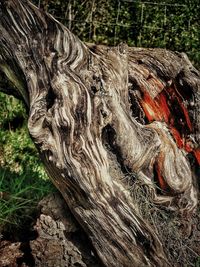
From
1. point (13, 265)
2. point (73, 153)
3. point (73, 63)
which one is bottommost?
point (13, 265)

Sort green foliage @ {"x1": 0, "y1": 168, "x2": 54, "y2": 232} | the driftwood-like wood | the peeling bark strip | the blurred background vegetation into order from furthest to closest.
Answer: the blurred background vegetation → green foliage @ {"x1": 0, "y1": 168, "x2": 54, "y2": 232} → the driftwood-like wood → the peeling bark strip

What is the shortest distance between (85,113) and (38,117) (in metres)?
0.29

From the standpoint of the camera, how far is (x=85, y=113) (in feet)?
11.1

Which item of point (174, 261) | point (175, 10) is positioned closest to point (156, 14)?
point (175, 10)

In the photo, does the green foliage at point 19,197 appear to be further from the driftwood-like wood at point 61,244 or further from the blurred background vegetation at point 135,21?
the blurred background vegetation at point 135,21

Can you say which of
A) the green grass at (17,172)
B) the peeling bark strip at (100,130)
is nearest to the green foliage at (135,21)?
the green grass at (17,172)

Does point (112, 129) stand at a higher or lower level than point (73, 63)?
lower

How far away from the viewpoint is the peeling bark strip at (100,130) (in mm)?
3359

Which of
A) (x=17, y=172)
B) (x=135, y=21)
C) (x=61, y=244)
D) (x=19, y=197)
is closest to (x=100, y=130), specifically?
(x=61, y=244)

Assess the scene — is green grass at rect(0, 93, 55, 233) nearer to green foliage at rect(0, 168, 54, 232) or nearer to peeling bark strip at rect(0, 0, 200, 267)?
green foliage at rect(0, 168, 54, 232)

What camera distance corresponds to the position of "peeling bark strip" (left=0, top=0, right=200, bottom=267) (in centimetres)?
336

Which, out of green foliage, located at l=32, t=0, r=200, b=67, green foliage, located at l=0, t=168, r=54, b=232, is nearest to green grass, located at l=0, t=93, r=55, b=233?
green foliage, located at l=0, t=168, r=54, b=232

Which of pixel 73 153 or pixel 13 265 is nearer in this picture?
pixel 73 153

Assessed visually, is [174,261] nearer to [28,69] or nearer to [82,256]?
[82,256]
